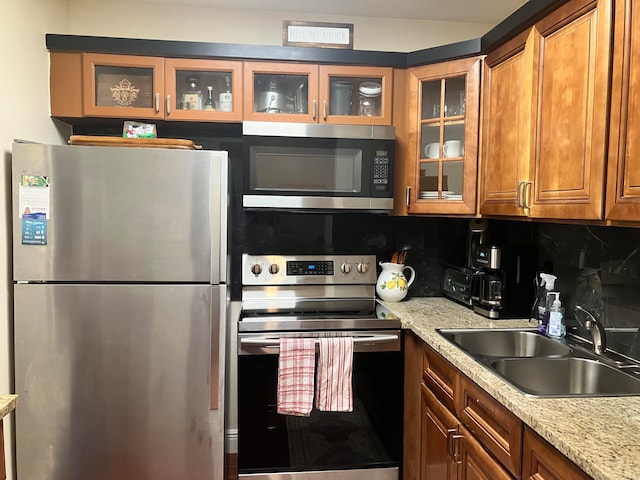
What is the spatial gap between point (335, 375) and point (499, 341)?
0.70m

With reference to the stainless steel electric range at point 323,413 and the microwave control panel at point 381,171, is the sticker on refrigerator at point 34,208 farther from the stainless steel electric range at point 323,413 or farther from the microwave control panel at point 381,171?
the microwave control panel at point 381,171

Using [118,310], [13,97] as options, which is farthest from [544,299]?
[13,97]

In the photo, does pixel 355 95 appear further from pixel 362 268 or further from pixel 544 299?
pixel 544 299

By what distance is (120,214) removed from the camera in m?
1.86

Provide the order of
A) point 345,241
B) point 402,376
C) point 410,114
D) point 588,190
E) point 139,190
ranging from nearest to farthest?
point 588,190 → point 139,190 → point 402,376 → point 410,114 → point 345,241

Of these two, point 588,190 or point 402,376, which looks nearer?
point 588,190

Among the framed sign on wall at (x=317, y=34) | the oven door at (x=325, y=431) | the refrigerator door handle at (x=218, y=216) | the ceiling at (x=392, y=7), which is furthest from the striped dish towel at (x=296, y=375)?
the ceiling at (x=392, y=7)

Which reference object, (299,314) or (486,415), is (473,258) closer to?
(299,314)

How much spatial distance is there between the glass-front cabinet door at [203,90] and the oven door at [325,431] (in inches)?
45.1

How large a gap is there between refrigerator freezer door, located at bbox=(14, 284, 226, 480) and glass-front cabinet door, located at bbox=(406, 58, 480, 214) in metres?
1.08

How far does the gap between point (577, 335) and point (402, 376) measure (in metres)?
0.74

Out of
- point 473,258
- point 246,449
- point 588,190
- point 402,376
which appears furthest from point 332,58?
point 246,449

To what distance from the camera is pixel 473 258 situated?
2332 mm

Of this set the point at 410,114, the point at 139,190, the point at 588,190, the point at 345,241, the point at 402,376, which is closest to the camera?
the point at 588,190
